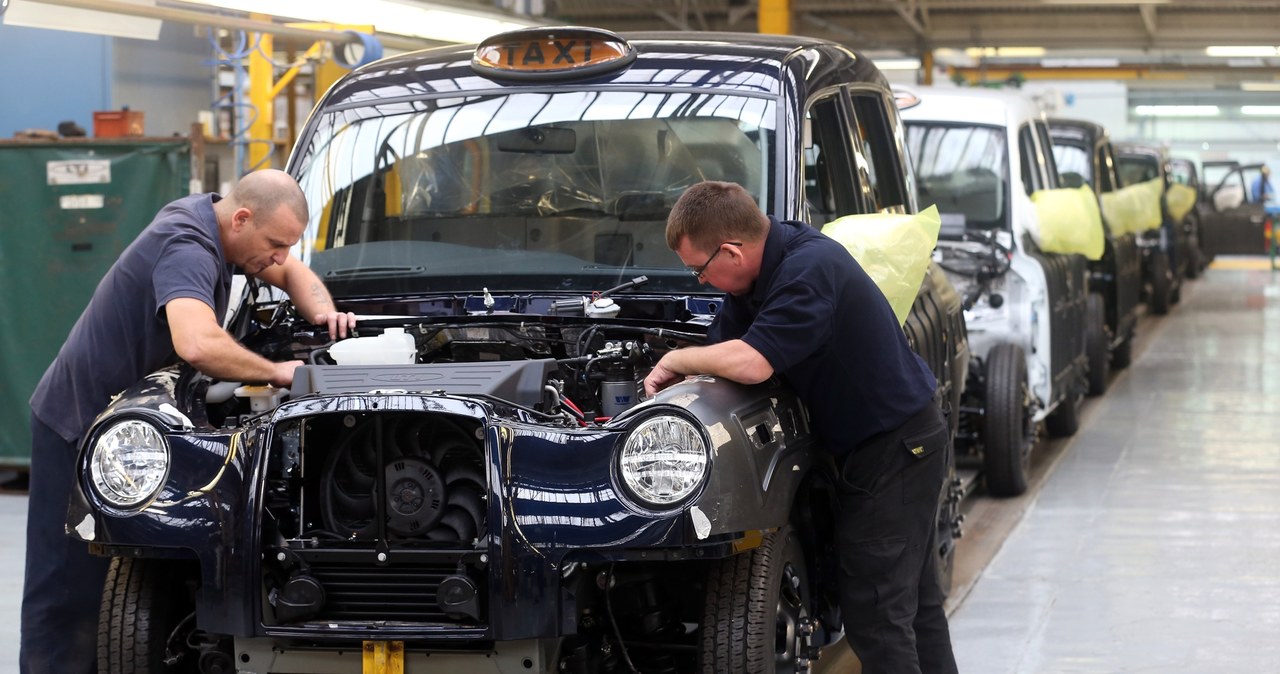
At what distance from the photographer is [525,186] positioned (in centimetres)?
491

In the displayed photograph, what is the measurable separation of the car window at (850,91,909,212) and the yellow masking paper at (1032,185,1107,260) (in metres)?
3.77

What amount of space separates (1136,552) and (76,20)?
5.77 metres

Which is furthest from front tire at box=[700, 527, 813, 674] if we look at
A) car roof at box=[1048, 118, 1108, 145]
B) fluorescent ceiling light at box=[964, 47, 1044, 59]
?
fluorescent ceiling light at box=[964, 47, 1044, 59]

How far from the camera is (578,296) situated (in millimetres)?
4527

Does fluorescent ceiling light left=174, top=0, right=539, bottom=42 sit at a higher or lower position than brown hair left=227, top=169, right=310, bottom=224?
higher

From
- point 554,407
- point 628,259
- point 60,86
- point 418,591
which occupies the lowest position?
point 418,591

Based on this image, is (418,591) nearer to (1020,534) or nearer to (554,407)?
(554,407)

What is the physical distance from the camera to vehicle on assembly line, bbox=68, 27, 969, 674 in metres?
3.54

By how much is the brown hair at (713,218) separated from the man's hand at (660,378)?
12.1 inches

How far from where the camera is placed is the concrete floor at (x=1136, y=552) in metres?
5.74

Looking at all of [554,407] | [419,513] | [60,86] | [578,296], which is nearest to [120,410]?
[419,513]

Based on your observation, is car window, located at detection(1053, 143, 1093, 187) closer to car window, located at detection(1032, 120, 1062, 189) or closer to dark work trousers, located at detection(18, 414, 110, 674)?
car window, located at detection(1032, 120, 1062, 189)

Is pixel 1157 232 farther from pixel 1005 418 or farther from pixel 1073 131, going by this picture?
pixel 1005 418

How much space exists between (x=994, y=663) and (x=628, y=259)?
81.3 inches
